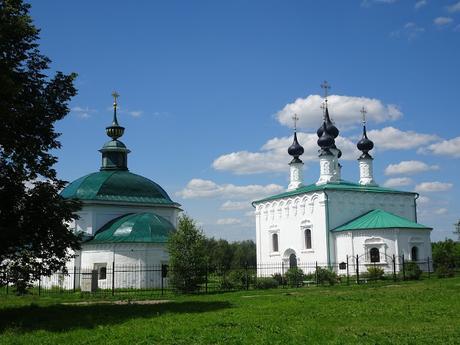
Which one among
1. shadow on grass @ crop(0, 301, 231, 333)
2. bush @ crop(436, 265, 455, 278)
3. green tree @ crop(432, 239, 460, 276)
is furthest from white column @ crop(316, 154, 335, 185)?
shadow on grass @ crop(0, 301, 231, 333)

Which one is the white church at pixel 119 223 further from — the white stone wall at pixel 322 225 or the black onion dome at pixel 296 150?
the black onion dome at pixel 296 150

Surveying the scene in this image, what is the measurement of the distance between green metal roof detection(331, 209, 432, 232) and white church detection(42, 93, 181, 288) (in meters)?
11.9

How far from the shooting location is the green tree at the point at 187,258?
23438mm

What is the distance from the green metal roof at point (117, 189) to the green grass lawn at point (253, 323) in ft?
61.4

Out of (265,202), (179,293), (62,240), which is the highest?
(265,202)

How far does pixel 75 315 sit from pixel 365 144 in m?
32.3

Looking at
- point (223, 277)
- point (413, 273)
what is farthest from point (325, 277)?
point (223, 277)

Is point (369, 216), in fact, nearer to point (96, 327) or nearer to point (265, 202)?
point (265, 202)

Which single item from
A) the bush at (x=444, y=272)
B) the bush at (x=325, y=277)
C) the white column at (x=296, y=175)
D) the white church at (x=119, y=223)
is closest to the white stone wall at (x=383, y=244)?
the bush at (x=444, y=272)

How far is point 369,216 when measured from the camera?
1399 inches

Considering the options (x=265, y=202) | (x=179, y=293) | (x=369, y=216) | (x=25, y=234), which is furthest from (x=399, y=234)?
(x=25, y=234)

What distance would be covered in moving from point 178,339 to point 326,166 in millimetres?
31801

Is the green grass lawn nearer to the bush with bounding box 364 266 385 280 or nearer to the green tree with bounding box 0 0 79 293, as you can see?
the green tree with bounding box 0 0 79 293

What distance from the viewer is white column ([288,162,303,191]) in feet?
144
